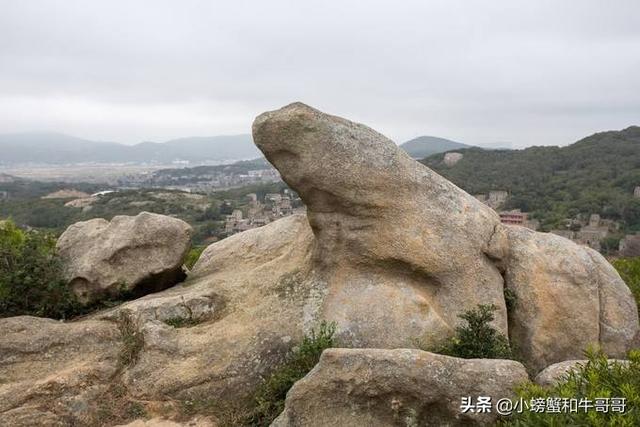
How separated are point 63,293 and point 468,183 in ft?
241

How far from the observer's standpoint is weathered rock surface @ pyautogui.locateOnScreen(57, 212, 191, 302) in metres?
12.4

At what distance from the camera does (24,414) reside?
8.70 meters

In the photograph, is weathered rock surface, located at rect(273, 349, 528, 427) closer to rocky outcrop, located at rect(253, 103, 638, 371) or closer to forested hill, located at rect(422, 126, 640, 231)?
rocky outcrop, located at rect(253, 103, 638, 371)

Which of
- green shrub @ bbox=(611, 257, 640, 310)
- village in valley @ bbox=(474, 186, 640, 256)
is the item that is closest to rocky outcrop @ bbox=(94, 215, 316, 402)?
green shrub @ bbox=(611, 257, 640, 310)

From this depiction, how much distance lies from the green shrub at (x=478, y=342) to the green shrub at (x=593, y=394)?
2.84 metres

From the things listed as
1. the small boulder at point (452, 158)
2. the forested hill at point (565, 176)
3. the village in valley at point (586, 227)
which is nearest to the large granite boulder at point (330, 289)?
the village in valley at point (586, 227)

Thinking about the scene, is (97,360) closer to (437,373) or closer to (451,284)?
(437,373)

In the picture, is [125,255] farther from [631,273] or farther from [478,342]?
[631,273]

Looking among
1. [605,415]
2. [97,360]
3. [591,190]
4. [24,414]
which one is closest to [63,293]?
[97,360]

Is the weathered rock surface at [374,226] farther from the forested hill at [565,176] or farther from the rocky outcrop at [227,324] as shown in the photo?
the forested hill at [565,176]

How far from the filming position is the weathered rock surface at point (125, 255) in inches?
489

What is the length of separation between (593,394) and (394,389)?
2724 millimetres

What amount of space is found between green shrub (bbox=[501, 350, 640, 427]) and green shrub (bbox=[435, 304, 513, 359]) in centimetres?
284

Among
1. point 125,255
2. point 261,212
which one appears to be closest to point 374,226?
point 125,255
